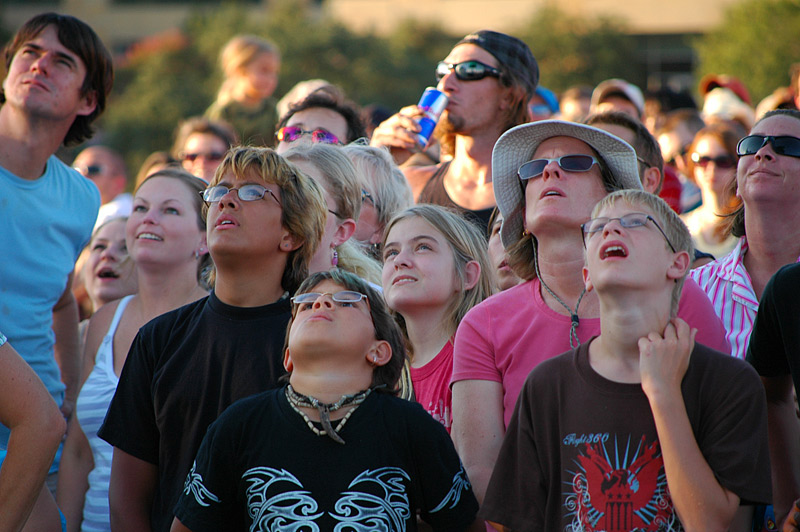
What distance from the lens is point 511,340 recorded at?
290 cm

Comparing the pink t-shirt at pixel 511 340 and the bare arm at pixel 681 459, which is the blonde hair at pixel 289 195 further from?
the bare arm at pixel 681 459

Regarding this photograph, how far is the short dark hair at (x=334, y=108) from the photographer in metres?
5.25

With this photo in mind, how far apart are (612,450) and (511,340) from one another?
2.01 feet

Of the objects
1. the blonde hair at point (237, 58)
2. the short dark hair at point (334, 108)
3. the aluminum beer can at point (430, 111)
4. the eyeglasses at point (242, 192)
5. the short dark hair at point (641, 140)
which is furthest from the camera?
the blonde hair at point (237, 58)

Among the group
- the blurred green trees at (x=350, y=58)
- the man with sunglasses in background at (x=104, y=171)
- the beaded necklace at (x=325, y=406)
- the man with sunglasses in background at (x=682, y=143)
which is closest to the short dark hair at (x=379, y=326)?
the beaded necklace at (x=325, y=406)

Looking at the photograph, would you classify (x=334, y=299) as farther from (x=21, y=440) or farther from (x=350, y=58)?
(x=350, y=58)

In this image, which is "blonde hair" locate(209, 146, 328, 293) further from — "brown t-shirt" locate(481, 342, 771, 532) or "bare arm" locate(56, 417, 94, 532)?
"bare arm" locate(56, 417, 94, 532)

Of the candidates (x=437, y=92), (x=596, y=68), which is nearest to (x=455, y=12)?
(x=596, y=68)

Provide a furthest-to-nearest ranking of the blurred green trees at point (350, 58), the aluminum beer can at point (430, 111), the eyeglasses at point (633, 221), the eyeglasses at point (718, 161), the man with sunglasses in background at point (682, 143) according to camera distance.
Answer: the blurred green trees at point (350, 58), the man with sunglasses in background at point (682, 143), the eyeglasses at point (718, 161), the aluminum beer can at point (430, 111), the eyeglasses at point (633, 221)

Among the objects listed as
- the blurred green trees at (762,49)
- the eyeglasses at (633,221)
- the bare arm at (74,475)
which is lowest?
the bare arm at (74,475)

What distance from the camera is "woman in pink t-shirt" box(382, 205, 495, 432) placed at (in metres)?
3.34

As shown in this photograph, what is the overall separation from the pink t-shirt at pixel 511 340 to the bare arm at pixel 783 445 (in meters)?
0.27

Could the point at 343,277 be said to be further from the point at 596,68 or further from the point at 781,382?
the point at 596,68

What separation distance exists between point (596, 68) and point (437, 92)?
21.0 metres
